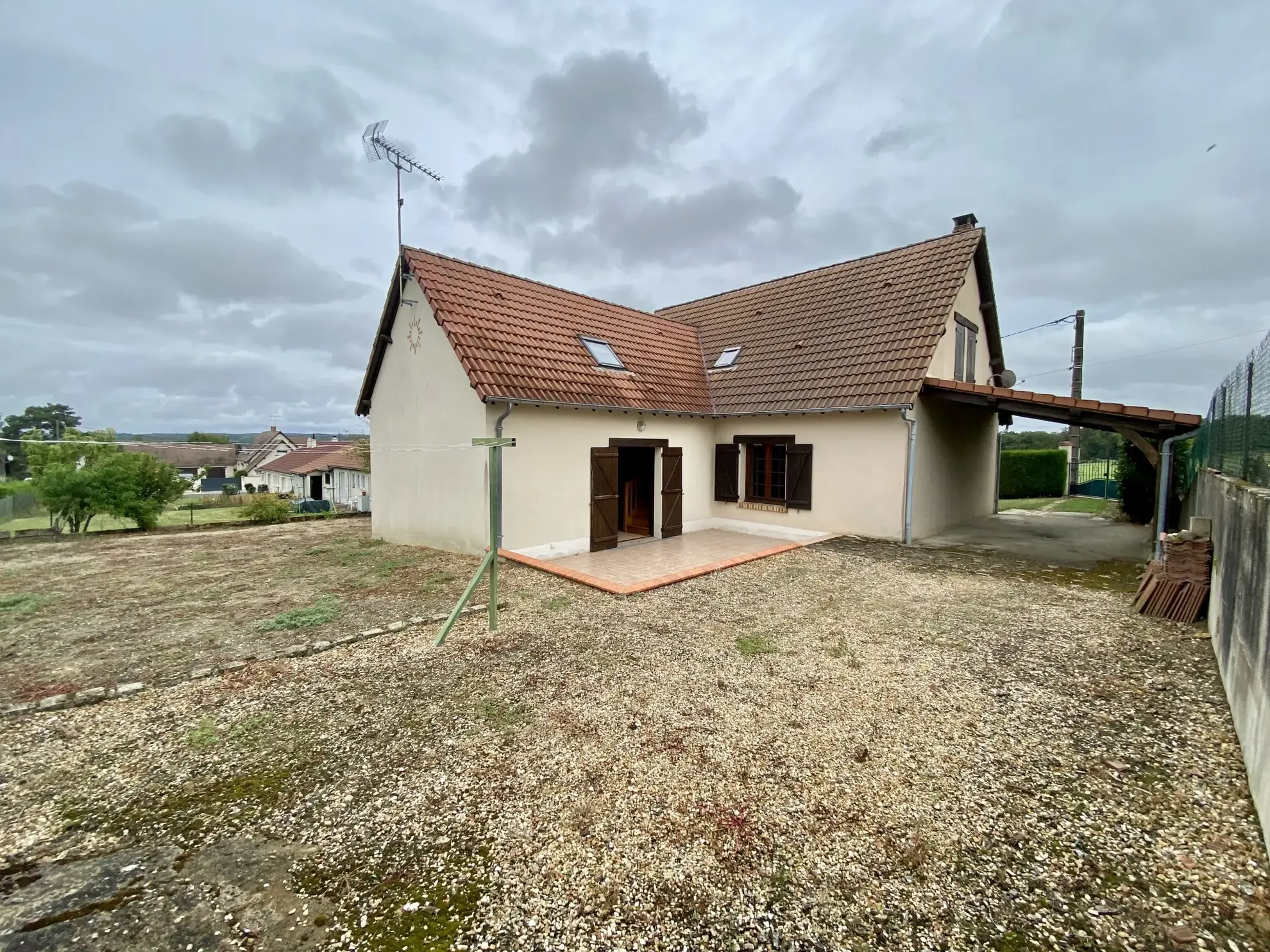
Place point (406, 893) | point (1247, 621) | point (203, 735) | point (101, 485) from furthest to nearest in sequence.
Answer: point (101, 485), point (203, 735), point (1247, 621), point (406, 893)

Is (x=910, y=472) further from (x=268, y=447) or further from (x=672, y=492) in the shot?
(x=268, y=447)

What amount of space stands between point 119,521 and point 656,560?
1721 centimetres

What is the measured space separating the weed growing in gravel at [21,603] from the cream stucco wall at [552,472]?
5834 mm

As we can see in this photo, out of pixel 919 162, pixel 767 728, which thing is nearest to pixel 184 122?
pixel 767 728

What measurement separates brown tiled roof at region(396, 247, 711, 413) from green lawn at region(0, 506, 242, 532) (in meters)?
12.3

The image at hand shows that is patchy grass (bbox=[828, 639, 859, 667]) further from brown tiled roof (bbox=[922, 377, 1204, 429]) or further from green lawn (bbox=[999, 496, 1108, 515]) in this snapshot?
green lawn (bbox=[999, 496, 1108, 515])

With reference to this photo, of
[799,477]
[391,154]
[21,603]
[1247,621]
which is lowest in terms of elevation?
[21,603]

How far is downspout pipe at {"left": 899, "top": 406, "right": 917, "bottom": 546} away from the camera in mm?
9445

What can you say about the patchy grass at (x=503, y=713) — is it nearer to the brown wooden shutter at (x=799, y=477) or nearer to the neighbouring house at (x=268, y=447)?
the brown wooden shutter at (x=799, y=477)

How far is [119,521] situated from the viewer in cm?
1514

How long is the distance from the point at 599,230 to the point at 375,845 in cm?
2684

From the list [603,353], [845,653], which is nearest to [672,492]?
[603,353]

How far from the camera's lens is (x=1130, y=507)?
504 inches

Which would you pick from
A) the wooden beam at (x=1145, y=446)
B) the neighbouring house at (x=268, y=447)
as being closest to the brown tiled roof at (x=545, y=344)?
the wooden beam at (x=1145, y=446)
